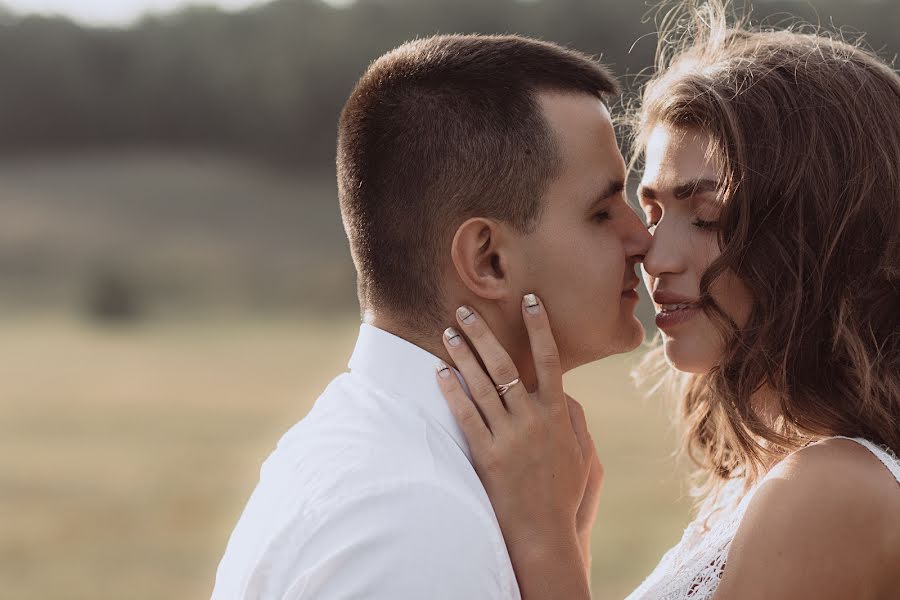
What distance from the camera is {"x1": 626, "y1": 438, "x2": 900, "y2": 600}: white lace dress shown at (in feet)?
9.25

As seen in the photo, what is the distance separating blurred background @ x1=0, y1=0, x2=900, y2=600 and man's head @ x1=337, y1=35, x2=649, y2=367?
13.1 m

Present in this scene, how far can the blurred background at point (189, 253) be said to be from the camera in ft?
64.5

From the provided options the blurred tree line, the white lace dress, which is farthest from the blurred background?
the white lace dress

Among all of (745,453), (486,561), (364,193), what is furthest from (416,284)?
(745,453)

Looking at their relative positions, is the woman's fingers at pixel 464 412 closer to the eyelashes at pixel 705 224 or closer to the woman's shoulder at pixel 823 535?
the woman's shoulder at pixel 823 535

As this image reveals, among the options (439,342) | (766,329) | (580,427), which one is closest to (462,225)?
(439,342)

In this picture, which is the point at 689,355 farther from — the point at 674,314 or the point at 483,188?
the point at 483,188

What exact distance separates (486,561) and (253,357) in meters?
29.8

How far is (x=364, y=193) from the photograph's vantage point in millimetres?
2988

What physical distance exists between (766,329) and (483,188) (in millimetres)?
854

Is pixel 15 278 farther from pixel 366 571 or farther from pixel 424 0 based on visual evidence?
pixel 366 571

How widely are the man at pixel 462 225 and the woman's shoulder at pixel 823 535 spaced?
2.13 ft

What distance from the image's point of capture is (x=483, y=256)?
288 cm

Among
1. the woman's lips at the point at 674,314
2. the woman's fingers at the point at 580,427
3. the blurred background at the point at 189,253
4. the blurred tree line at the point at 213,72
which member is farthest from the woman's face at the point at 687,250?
the blurred tree line at the point at 213,72
